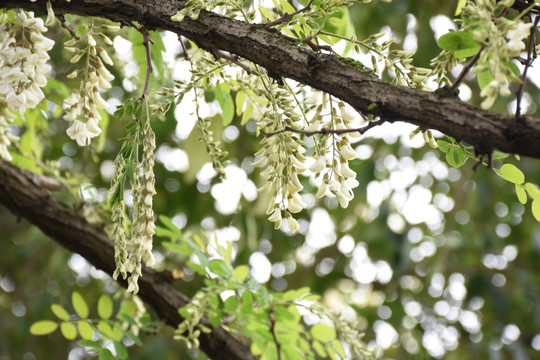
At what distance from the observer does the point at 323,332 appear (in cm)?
129

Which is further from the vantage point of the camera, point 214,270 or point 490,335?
point 490,335

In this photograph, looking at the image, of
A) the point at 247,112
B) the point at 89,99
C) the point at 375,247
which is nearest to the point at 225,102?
the point at 247,112

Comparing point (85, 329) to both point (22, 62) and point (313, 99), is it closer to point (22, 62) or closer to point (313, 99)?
point (22, 62)

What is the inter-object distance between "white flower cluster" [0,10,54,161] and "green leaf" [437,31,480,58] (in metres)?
0.52

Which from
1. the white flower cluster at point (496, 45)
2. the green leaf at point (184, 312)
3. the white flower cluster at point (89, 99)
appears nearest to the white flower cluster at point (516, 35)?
the white flower cluster at point (496, 45)

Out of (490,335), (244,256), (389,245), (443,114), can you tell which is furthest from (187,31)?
(490,335)

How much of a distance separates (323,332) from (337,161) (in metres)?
0.64

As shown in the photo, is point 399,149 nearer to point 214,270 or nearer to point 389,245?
point 389,245

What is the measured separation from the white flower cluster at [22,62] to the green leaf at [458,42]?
0.52 metres

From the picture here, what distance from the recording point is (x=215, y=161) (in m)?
0.86

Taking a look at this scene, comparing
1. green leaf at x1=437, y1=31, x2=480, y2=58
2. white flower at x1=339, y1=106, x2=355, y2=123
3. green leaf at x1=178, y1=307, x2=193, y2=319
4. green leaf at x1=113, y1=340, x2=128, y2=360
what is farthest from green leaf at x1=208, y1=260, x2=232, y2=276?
green leaf at x1=437, y1=31, x2=480, y2=58

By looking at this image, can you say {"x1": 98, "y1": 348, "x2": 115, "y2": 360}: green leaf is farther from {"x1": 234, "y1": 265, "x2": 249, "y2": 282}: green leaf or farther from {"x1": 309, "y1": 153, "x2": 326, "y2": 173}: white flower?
{"x1": 309, "y1": 153, "x2": 326, "y2": 173}: white flower

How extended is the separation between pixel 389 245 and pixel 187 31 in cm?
190

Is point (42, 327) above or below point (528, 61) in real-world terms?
below
